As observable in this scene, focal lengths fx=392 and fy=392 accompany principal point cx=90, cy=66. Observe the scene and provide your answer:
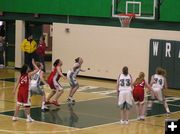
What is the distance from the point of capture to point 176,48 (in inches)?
768

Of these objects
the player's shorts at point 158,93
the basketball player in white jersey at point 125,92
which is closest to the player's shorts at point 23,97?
the basketball player in white jersey at point 125,92

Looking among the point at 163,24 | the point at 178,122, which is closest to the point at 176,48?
the point at 163,24

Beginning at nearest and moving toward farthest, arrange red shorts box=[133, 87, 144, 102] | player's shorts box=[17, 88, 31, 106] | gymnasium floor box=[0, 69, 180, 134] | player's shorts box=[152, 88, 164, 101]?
gymnasium floor box=[0, 69, 180, 134] → player's shorts box=[17, 88, 31, 106] → red shorts box=[133, 87, 144, 102] → player's shorts box=[152, 88, 164, 101]

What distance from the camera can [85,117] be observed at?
11.9m

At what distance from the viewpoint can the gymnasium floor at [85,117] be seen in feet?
32.6

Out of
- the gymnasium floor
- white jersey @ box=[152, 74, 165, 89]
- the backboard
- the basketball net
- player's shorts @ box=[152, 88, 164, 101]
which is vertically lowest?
the gymnasium floor

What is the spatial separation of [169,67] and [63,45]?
7251mm

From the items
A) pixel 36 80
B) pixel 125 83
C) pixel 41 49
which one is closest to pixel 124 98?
pixel 125 83

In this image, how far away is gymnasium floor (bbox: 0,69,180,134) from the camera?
9923 mm

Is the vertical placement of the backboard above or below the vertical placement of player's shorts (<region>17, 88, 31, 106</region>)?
above

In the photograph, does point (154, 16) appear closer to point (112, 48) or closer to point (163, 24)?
point (163, 24)

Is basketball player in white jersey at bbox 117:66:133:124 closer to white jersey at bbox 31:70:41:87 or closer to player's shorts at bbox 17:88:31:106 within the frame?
player's shorts at bbox 17:88:31:106

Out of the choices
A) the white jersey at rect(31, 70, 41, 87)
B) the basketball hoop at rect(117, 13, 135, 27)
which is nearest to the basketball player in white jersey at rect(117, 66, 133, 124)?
the white jersey at rect(31, 70, 41, 87)

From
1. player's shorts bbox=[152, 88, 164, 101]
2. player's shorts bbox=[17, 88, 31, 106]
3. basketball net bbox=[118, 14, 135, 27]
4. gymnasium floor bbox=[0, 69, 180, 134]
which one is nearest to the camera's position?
gymnasium floor bbox=[0, 69, 180, 134]
